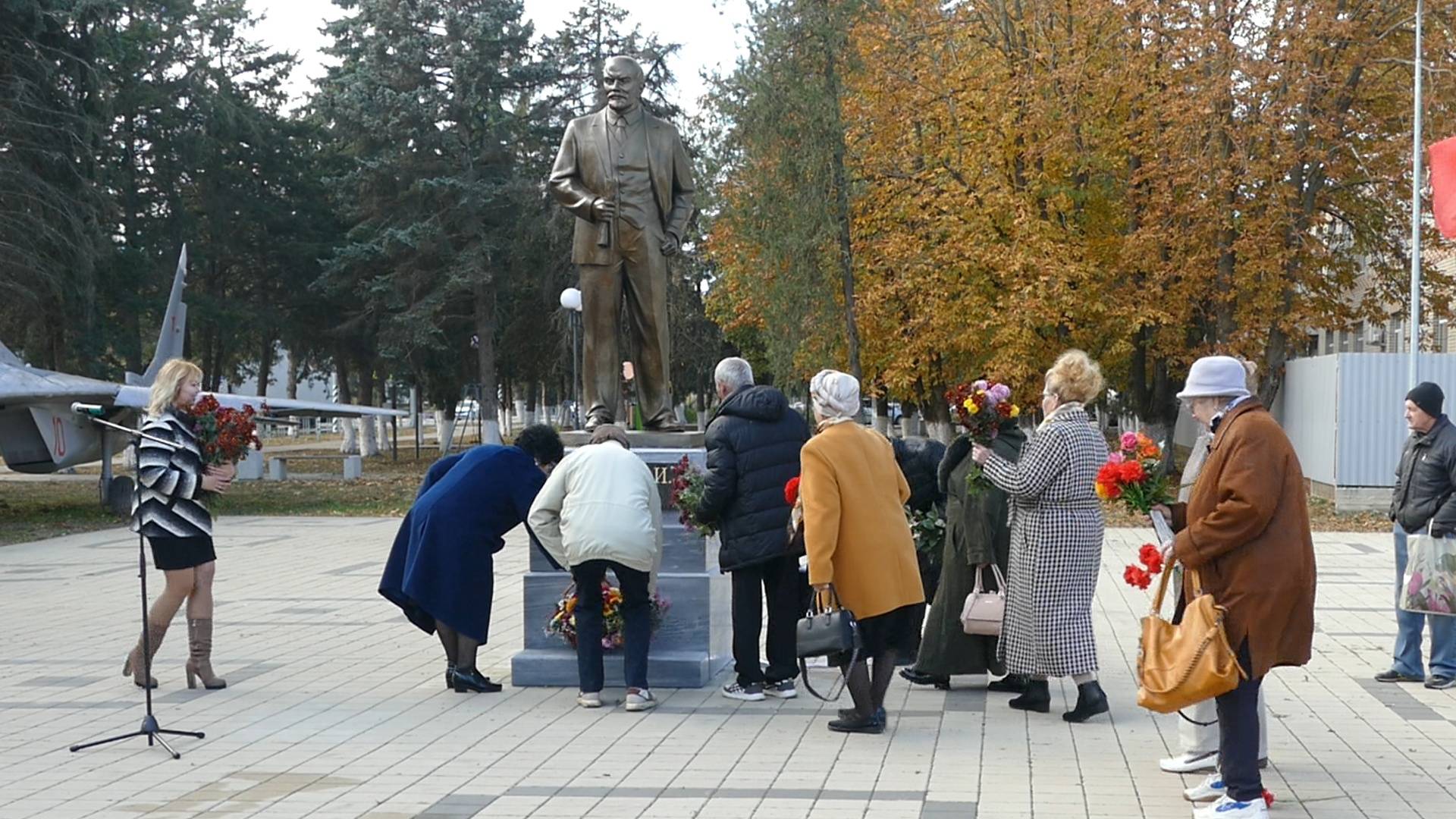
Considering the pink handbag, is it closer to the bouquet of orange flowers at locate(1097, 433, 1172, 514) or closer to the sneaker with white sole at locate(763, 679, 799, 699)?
the sneaker with white sole at locate(763, 679, 799, 699)

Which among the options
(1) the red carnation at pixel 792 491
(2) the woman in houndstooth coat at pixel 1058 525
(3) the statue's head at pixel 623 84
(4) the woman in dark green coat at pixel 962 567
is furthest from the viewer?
(3) the statue's head at pixel 623 84

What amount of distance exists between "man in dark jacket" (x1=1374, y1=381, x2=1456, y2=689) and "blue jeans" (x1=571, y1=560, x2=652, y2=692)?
4505 millimetres

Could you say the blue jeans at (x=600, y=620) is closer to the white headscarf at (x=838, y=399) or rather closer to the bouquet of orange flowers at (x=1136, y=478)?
the white headscarf at (x=838, y=399)

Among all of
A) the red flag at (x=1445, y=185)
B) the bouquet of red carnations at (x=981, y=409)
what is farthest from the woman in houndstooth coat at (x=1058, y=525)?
the red flag at (x=1445, y=185)

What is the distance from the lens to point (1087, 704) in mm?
7820

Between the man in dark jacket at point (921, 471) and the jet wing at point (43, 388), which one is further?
the jet wing at point (43, 388)

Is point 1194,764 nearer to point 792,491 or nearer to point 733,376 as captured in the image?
point 792,491

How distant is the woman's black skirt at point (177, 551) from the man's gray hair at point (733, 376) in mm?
3076

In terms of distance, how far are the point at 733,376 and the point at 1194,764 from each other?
325 cm

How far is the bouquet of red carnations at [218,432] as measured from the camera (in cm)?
845

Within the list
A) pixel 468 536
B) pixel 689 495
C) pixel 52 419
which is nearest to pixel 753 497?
pixel 689 495

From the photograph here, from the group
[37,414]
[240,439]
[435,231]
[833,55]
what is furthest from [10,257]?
[240,439]

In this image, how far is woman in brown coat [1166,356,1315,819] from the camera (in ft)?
17.9

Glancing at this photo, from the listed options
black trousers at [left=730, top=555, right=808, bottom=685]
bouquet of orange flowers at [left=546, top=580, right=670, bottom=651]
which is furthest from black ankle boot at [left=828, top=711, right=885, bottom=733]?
bouquet of orange flowers at [left=546, top=580, right=670, bottom=651]
